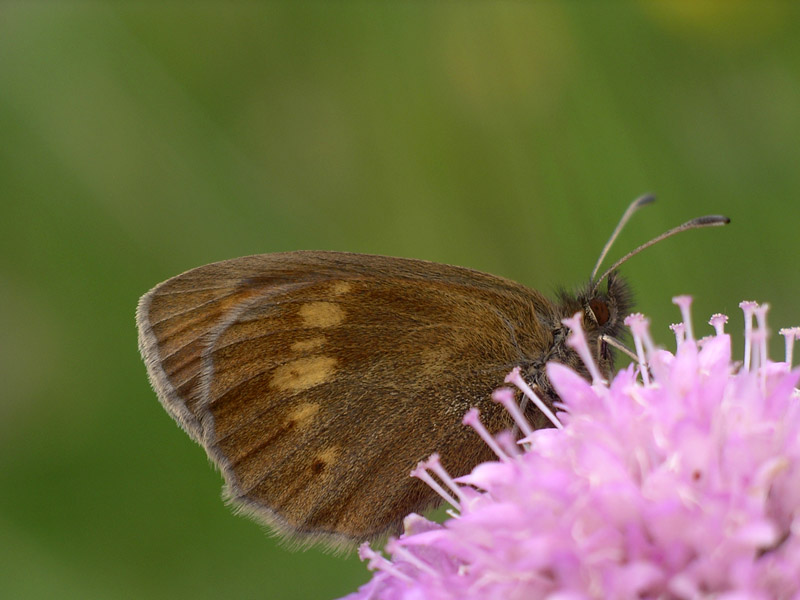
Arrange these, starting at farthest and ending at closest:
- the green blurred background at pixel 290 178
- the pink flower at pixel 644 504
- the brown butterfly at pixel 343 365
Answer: the green blurred background at pixel 290 178 → the brown butterfly at pixel 343 365 → the pink flower at pixel 644 504

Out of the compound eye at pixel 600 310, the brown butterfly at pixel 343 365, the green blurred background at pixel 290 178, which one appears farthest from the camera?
the green blurred background at pixel 290 178

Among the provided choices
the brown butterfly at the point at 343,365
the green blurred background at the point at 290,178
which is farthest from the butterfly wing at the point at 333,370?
the green blurred background at the point at 290,178

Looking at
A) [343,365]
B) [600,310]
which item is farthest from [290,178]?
[600,310]

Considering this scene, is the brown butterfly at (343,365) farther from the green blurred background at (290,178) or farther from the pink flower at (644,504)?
the green blurred background at (290,178)

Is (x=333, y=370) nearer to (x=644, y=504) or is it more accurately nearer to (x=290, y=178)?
(x=644, y=504)

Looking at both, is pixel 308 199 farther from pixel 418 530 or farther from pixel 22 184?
pixel 418 530

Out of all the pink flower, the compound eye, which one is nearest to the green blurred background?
the compound eye

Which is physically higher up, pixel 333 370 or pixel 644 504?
pixel 333 370
